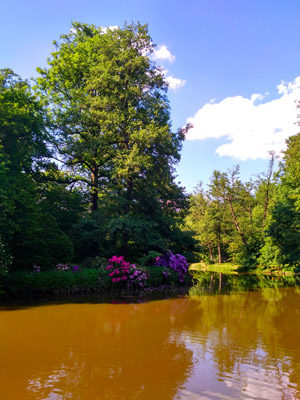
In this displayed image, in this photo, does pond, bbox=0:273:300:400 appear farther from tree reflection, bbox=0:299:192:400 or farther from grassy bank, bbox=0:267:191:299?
grassy bank, bbox=0:267:191:299

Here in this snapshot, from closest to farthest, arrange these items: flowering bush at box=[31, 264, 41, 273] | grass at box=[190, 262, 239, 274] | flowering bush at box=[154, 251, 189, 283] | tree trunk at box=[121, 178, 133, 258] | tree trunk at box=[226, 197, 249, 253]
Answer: flowering bush at box=[31, 264, 41, 273] → tree trunk at box=[121, 178, 133, 258] → flowering bush at box=[154, 251, 189, 283] → tree trunk at box=[226, 197, 249, 253] → grass at box=[190, 262, 239, 274]

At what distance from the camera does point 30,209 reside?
1412 centimetres

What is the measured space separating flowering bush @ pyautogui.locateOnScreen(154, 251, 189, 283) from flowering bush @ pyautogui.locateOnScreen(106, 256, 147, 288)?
2.99 meters

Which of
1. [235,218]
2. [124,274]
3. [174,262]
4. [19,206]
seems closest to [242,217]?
[235,218]

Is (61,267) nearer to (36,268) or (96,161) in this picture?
(36,268)

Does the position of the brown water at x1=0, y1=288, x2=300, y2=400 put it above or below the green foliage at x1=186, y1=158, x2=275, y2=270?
below

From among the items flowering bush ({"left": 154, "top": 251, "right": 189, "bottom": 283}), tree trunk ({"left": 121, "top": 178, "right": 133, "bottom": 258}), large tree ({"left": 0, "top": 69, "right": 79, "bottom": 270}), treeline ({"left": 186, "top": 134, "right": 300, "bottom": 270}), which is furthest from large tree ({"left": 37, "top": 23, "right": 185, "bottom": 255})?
treeline ({"left": 186, "top": 134, "right": 300, "bottom": 270})

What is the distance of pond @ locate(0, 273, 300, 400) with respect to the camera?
5.20 meters

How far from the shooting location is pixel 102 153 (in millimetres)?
22141

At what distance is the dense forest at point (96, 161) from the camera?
51.7 feet

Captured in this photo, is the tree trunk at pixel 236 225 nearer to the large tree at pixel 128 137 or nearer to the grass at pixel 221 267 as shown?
the grass at pixel 221 267

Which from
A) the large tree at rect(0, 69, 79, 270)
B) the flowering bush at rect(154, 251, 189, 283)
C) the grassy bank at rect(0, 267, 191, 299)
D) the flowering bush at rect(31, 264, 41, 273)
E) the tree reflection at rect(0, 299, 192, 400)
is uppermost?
the large tree at rect(0, 69, 79, 270)

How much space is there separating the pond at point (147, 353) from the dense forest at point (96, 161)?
5926mm

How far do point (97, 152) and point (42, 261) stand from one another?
9.12 metres
